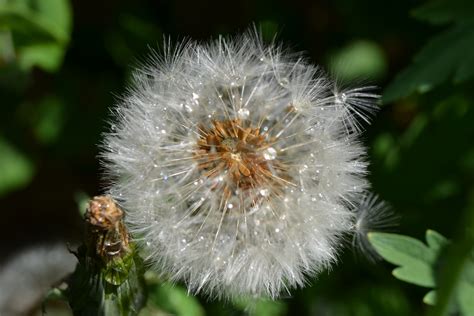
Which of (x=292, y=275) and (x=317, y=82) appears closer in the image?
(x=292, y=275)

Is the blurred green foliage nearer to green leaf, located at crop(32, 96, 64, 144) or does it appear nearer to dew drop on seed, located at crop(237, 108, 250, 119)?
green leaf, located at crop(32, 96, 64, 144)

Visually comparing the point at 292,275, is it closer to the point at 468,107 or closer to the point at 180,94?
the point at 180,94

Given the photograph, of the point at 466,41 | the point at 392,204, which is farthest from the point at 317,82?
the point at 392,204

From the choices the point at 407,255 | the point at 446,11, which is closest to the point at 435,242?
the point at 407,255

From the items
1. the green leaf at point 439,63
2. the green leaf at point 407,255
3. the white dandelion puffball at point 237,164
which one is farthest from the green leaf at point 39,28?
the green leaf at point 407,255

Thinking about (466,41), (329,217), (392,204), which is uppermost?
(466,41)

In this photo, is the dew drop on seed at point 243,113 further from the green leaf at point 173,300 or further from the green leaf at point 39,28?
the green leaf at point 39,28

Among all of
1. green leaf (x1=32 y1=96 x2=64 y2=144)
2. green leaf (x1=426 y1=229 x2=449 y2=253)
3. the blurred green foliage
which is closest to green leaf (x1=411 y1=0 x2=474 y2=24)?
the blurred green foliage
